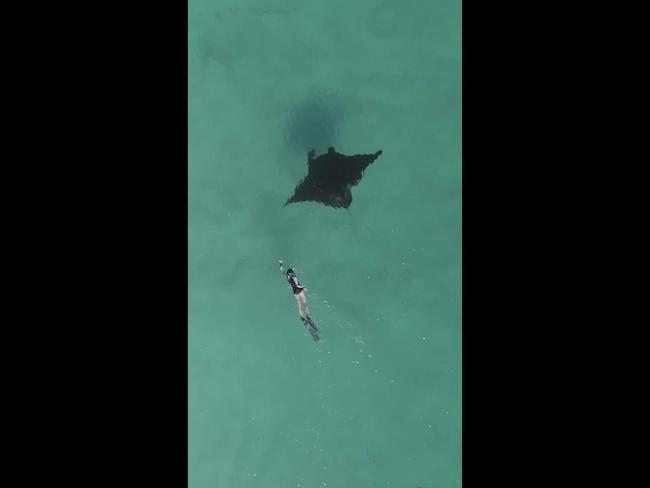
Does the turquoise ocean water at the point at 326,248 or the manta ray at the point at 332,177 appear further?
the turquoise ocean water at the point at 326,248

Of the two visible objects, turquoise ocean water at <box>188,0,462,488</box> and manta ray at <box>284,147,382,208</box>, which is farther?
turquoise ocean water at <box>188,0,462,488</box>
